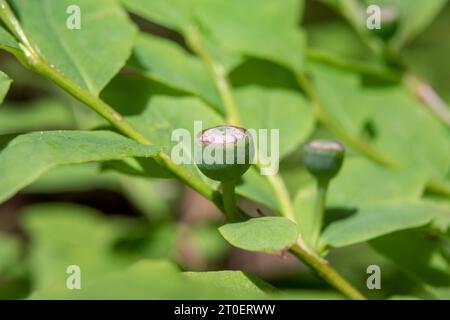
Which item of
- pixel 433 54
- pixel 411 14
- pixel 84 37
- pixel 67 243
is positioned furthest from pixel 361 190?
pixel 433 54

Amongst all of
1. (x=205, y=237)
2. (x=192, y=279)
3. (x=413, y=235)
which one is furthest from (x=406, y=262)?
(x=205, y=237)

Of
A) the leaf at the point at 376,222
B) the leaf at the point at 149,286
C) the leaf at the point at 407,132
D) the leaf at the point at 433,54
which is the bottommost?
the leaf at the point at 149,286

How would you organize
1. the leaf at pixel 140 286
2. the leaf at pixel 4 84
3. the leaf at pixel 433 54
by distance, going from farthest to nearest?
the leaf at pixel 433 54, the leaf at pixel 4 84, the leaf at pixel 140 286

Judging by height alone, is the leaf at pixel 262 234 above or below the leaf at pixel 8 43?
below

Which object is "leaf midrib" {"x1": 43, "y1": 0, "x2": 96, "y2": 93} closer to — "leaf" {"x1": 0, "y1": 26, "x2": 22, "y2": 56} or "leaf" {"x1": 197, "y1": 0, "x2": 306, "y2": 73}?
"leaf" {"x1": 0, "y1": 26, "x2": 22, "y2": 56}

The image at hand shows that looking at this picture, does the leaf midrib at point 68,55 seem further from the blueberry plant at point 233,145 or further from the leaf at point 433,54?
the leaf at point 433,54

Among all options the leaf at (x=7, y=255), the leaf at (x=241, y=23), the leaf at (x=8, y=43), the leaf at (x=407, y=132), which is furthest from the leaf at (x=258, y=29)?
Answer: the leaf at (x=7, y=255)
